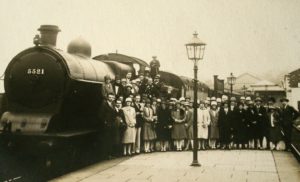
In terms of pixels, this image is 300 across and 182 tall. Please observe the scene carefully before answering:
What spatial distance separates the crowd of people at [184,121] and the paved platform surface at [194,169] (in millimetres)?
956

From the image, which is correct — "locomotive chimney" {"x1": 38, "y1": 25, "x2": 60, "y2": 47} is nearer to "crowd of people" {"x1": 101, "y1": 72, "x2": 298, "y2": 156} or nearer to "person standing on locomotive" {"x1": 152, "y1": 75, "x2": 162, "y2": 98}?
"crowd of people" {"x1": 101, "y1": 72, "x2": 298, "y2": 156}

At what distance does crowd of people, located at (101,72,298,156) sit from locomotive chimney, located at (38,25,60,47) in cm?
237

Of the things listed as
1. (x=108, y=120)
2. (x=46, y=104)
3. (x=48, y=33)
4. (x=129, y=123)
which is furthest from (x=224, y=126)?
(x=46, y=104)

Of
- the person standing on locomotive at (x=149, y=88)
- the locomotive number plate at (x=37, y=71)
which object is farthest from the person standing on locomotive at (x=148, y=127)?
the locomotive number plate at (x=37, y=71)

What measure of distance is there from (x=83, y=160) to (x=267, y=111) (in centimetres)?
706

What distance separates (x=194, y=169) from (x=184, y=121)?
3.99 m

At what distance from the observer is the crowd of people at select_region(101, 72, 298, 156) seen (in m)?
12.2

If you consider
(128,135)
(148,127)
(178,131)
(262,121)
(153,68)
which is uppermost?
(153,68)

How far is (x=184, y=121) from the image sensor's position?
13.5 metres

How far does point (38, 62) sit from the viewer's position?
8781 millimetres

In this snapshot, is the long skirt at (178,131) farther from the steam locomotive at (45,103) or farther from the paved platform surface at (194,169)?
the steam locomotive at (45,103)

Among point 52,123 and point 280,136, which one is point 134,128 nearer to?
point 52,123

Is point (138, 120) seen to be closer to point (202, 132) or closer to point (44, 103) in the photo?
point (202, 132)

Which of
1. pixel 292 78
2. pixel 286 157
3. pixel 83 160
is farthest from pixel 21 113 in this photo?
pixel 292 78
